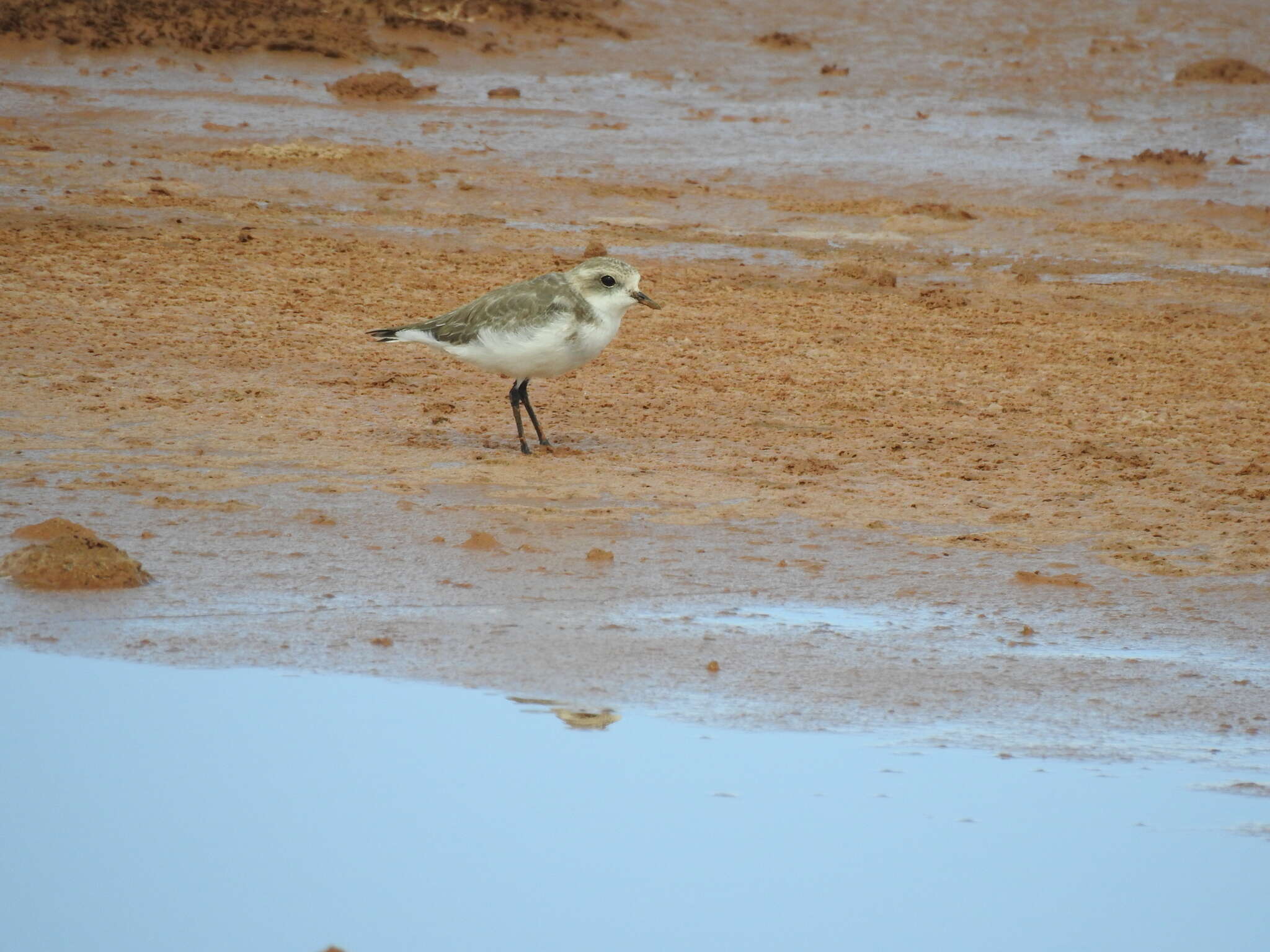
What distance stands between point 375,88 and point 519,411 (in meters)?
13.2

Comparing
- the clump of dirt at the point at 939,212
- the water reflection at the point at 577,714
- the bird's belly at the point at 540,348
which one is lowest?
the water reflection at the point at 577,714

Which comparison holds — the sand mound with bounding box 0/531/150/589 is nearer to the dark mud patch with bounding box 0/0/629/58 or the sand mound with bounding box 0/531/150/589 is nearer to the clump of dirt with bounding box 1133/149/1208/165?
the clump of dirt with bounding box 1133/149/1208/165

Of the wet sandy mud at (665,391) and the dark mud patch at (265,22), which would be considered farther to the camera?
the dark mud patch at (265,22)

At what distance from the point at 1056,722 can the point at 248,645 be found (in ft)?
8.47

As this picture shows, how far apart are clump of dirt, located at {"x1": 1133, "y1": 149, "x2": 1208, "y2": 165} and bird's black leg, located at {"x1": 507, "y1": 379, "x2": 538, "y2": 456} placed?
40.5 feet

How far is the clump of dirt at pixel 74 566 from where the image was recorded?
19.8 ft

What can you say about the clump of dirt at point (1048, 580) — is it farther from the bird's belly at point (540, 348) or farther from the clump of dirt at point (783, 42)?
the clump of dirt at point (783, 42)

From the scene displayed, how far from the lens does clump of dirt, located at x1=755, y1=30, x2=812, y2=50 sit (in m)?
25.3

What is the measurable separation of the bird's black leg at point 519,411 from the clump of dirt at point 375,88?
41.9 ft

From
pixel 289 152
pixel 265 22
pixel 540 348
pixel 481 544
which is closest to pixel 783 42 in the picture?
pixel 265 22

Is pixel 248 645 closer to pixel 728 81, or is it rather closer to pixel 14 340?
pixel 14 340

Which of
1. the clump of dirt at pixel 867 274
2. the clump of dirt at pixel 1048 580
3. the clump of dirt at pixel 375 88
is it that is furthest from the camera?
the clump of dirt at pixel 375 88

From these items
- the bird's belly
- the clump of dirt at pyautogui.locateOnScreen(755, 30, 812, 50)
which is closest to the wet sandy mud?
the bird's belly

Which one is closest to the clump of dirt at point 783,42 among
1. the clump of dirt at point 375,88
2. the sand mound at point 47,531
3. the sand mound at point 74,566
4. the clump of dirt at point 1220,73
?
the clump of dirt at point 1220,73
